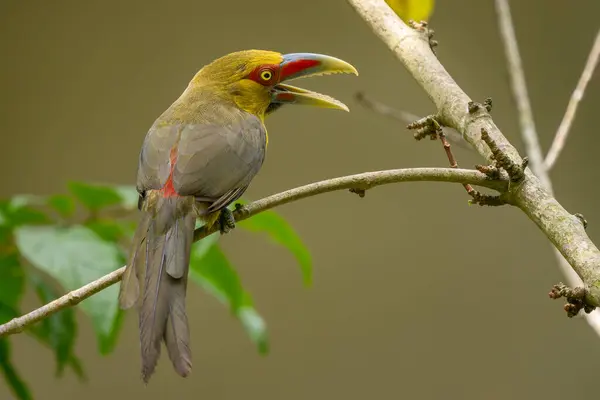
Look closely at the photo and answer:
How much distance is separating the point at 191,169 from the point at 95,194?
0.60 meters

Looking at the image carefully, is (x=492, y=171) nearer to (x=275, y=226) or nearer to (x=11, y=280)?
(x=275, y=226)

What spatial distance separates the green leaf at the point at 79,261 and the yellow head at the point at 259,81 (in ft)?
1.93

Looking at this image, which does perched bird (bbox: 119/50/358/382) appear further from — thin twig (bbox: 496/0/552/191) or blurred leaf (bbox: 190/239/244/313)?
thin twig (bbox: 496/0/552/191)

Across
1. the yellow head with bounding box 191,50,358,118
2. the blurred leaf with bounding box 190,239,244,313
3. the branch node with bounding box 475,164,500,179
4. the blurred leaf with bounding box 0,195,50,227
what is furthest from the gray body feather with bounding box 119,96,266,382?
the branch node with bounding box 475,164,500,179

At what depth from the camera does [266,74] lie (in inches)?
94.3

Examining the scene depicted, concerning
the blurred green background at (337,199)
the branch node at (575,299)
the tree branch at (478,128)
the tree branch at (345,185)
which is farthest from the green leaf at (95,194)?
the blurred green background at (337,199)

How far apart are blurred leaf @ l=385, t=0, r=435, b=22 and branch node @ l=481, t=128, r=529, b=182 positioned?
2.02 feet

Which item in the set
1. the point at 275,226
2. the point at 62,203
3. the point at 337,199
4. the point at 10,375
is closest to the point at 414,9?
the point at 275,226

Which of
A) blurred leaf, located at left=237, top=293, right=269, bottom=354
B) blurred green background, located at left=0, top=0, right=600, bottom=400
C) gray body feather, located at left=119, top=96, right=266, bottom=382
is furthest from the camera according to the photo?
blurred green background, located at left=0, top=0, right=600, bottom=400

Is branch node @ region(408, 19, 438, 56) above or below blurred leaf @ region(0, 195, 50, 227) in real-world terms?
below

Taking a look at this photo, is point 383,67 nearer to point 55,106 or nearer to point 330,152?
point 330,152

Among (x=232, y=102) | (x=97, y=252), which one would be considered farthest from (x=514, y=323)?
(x=97, y=252)

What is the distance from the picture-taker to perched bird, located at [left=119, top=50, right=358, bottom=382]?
1.55 metres

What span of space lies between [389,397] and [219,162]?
9.24 feet
